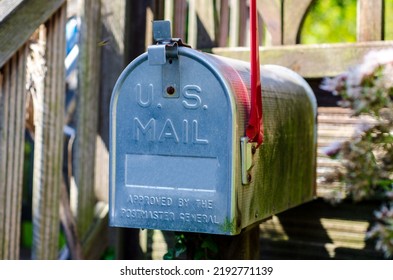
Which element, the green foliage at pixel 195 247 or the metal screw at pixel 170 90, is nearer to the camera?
the metal screw at pixel 170 90

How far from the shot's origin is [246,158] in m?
2.21

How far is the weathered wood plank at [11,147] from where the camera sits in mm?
2900

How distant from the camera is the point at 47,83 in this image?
3.11m

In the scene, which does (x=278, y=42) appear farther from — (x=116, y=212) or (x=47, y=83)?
(x=116, y=212)

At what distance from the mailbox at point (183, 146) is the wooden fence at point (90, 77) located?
0.77 m

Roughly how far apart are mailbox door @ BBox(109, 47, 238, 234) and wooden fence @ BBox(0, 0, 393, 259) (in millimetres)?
773

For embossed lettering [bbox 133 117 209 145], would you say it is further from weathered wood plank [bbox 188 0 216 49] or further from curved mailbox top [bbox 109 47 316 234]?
weathered wood plank [bbox 188 0 216 49]

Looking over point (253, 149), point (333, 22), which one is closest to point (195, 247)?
point (253, 149)

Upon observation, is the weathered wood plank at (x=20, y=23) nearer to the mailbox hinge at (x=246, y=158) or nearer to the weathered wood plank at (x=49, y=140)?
the weathered wood plank at (x=49, y=140)

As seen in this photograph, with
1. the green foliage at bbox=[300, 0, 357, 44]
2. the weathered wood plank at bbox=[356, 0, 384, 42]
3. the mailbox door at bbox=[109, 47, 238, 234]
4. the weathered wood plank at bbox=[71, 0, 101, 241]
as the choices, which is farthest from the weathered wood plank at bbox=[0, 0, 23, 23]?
the green foliage at bbox=[300, 0, 357, 44]

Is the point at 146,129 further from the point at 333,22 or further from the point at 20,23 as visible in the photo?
the point at 333,22

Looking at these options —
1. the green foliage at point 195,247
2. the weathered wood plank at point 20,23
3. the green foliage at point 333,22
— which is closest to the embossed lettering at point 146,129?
the green foliage at point 195,247
